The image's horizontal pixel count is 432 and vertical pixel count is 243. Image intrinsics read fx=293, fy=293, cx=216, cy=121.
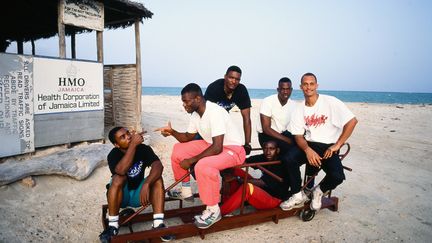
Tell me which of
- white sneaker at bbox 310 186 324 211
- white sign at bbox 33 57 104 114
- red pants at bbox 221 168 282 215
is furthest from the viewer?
white sign at bbox 33 57 104 114

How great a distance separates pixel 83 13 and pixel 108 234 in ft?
16.5

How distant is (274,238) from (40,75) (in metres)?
4.93

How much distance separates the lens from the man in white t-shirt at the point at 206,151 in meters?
3.33

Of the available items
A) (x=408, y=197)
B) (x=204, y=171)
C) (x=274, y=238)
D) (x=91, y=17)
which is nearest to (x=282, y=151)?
(x=274, y=238)

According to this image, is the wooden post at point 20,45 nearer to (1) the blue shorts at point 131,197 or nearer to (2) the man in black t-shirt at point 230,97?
(2) the man in black t-shirt at point 230,97

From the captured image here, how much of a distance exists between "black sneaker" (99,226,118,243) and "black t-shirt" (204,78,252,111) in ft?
8.63

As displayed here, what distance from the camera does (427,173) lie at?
6.73 meters

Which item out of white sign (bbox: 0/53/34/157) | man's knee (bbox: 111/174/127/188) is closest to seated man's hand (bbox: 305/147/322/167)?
man's knee (bbox: 111/174/127/188)

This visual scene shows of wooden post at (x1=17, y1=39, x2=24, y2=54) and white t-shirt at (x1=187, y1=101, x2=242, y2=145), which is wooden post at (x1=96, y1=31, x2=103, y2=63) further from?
wooden post at (x1=17, y1=39, x2=24, y2=54)

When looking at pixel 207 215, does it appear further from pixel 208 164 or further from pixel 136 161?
pixel 136 161

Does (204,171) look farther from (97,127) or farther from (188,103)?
(97,127)

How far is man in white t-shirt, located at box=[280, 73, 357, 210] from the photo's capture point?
3.85 m

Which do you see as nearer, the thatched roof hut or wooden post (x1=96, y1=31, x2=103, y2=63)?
wooden post (x1=96, y1=31, x2=103, y2=63)

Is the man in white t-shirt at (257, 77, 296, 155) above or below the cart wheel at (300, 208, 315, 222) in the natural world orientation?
above
